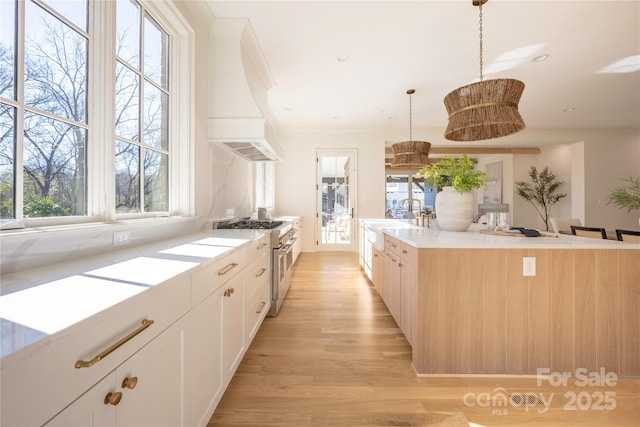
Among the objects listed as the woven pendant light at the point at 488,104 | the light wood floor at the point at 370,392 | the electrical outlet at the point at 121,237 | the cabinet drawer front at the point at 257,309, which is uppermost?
the woven pendant light at the point at 488,104

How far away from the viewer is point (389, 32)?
2.73 m

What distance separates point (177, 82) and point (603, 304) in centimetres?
340

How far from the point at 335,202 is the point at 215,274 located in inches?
194

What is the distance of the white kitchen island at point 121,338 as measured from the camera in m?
0.51

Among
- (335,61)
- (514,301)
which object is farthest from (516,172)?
(514,301)

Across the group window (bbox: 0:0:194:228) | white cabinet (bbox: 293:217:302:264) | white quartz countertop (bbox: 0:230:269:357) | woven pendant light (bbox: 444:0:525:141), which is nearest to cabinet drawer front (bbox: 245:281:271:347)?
white quartz countertop (bbox: 0:230:269:357)

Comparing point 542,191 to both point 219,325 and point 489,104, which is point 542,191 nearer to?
point 489,104

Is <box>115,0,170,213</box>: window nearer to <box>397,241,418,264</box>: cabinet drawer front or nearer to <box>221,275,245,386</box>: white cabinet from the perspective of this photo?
<box>221,275,245,386</box>: white cabinet

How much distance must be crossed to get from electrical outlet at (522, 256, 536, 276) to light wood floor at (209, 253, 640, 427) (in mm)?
662

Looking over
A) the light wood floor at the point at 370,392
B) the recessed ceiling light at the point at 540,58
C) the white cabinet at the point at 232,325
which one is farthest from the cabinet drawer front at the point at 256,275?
the recessed ceiling light at the point at 540,58

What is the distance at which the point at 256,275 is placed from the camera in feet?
6.77

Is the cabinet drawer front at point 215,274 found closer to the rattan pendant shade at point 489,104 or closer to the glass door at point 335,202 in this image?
the rattan pendant shade at point 489,104

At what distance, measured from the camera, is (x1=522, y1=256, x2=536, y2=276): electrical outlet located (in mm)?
1682

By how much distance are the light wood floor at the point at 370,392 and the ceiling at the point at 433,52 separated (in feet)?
9.35
